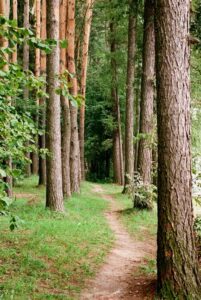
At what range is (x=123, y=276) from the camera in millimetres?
6598

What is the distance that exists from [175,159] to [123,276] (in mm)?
2699

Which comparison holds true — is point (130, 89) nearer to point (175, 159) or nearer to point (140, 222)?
point (140, 222)

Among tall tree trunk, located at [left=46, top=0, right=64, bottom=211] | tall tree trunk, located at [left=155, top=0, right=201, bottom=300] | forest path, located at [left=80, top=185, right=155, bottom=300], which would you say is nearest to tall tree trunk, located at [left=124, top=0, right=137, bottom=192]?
tall tree trunk, located at [left=46, top=0, right=64, bottom=211]

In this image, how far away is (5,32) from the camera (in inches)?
129

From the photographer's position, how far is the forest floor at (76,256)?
5.75 meters

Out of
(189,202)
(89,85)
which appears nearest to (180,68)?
(189,202)

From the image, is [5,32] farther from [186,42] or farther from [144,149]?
[144,149]

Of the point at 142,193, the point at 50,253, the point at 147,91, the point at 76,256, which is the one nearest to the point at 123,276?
the point at 76,256

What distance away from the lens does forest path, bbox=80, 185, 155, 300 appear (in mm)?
5668

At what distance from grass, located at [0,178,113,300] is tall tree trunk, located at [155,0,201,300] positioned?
167 cm

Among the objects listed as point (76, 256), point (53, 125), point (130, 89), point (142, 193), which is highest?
point (130, 89)

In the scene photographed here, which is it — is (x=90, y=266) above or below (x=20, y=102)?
below

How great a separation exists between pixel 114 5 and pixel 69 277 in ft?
35.6

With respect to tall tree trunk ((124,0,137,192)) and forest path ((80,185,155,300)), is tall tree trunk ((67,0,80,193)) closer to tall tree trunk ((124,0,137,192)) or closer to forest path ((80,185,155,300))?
tall tree trunk ((124,0,137,192))
